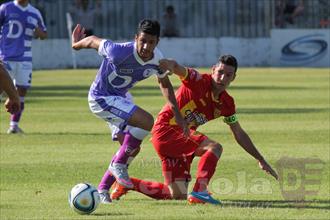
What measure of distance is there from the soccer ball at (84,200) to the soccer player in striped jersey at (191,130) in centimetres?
101

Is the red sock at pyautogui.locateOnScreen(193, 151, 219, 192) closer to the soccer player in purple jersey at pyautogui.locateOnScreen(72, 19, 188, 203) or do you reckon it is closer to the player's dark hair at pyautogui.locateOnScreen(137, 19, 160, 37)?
the soccer player in purple jersey at pyautogui.locateOnScreen(72, 19, 188, 203)

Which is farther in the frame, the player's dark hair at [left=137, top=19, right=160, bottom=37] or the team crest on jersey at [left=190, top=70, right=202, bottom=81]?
the team crest on jersey at [left=190, top=70, right=202, bottom=81]

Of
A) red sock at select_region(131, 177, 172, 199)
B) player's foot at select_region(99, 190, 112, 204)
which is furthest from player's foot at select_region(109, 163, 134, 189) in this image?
red sock at select_region(131, 177, 172, 199)

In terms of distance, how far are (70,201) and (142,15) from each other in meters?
34.3

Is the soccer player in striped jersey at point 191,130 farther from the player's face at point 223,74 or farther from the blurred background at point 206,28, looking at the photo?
the blurred background at point 206,28

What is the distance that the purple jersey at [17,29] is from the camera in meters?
18.2

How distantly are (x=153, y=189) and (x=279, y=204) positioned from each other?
129 centimetres

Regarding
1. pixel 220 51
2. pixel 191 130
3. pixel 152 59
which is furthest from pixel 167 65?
pixel 220 51

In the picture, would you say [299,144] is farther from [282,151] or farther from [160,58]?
[160,58]

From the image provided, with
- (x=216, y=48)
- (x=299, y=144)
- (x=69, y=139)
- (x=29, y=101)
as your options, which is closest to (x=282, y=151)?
(x=299, y=144)

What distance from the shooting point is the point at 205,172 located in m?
10.6

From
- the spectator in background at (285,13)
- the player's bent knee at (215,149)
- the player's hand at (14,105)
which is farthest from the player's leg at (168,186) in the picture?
the spectator in background at (285,13)

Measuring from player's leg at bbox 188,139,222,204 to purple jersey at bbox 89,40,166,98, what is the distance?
0.86 metres

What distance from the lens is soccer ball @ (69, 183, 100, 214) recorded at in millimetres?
9812
